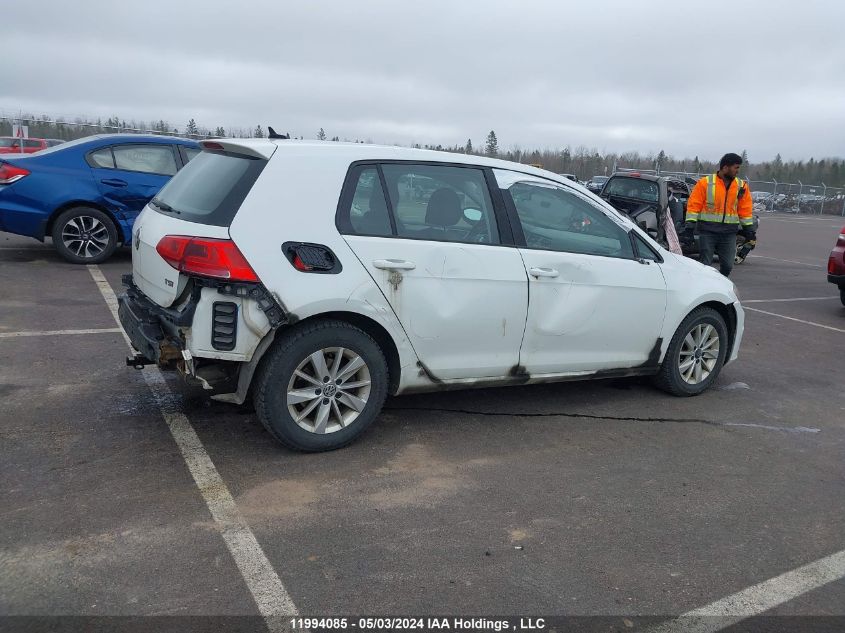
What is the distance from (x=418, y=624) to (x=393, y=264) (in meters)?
2.07

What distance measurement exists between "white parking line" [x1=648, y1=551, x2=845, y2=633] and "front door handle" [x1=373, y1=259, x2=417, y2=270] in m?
2.30

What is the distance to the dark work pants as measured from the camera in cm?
888

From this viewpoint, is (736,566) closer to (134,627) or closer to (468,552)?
(468,552)

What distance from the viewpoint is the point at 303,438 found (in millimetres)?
4293

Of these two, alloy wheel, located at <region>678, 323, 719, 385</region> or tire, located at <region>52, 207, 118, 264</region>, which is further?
tire, located at <region>52, 207, 118, 264</region>

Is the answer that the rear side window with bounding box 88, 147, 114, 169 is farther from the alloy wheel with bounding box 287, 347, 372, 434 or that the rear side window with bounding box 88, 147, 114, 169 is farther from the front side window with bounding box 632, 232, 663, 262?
the front side window with bounding box 632, 232, 663, 262

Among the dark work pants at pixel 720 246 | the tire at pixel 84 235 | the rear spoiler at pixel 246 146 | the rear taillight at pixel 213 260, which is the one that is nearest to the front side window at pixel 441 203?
the rear spoiler at pixel 246 146

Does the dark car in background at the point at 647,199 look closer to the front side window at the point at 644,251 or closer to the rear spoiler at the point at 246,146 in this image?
the front side window at the point at 644,251

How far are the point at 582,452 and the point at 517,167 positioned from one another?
192 centimetres

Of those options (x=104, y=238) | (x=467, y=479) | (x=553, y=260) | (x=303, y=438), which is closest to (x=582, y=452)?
(x=467, y=479)

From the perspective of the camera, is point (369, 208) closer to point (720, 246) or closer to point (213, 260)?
point (213, 260)

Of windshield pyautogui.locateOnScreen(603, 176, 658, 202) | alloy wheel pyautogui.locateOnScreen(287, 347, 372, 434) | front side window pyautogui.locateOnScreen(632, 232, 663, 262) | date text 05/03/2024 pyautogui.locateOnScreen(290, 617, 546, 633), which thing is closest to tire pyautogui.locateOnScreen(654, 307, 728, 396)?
front side window pyautogui.locateOnScreen(632, 232, 663, 262)

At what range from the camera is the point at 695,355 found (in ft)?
19.2

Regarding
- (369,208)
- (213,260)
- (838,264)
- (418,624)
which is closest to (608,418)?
(369,208)
